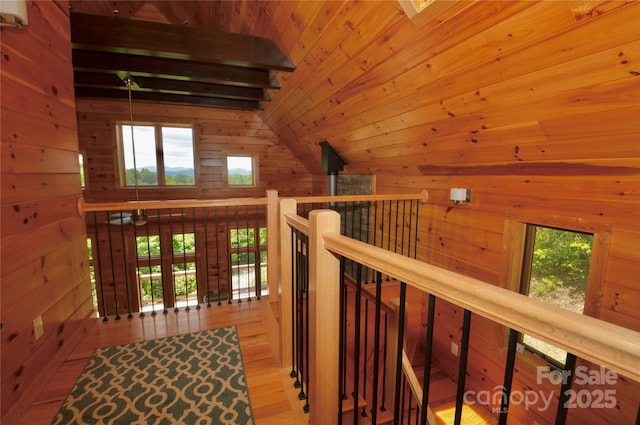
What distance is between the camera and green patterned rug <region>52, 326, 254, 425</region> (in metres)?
1.62

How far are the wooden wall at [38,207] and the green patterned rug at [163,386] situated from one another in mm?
294

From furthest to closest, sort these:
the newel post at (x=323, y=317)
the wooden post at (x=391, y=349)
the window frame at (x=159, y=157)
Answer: the window frame at (x=159, y=157), the wooden post at (x=391, y=349), the newel post at (x=323, y=317)

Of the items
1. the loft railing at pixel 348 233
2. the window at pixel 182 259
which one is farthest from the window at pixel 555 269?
the window at pixel 182 259

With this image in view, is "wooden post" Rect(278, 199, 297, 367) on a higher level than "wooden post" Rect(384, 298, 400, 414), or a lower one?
higher

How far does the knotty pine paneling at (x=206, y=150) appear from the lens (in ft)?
17.2

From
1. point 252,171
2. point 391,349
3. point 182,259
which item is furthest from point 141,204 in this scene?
point 182,259

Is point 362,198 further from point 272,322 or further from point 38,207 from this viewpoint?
point 38,207

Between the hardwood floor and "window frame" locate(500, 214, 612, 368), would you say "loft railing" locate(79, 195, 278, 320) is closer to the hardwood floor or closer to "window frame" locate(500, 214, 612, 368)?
the hardwood floor

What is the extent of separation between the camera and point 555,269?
2512 millimetres

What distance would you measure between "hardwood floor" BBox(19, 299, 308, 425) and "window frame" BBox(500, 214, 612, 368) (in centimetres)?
211

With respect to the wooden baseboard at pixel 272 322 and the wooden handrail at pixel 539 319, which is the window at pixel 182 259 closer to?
the wooden baseboard at pixel 272 322

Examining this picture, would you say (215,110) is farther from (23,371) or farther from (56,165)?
(23,371)

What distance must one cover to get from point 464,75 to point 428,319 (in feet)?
6.23

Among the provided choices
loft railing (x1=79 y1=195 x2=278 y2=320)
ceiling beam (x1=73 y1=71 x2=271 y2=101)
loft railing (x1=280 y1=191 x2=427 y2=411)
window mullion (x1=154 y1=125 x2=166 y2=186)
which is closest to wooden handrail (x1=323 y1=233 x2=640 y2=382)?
loft railing (x1=280 y1=191 x2=427 y2=411)
